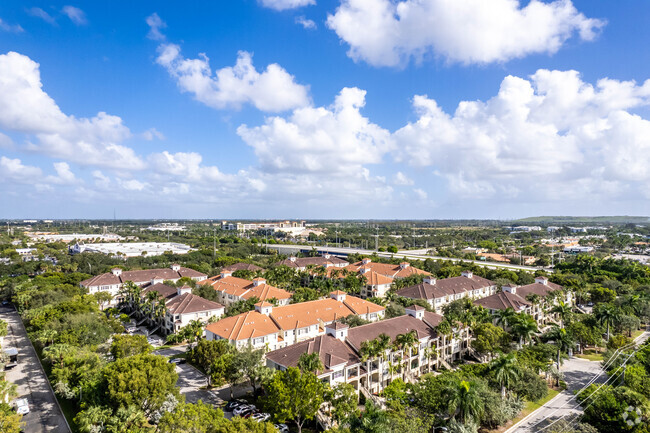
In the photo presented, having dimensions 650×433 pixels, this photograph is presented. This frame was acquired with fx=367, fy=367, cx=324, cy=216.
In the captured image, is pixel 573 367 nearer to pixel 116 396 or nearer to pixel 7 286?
pixel 116 396

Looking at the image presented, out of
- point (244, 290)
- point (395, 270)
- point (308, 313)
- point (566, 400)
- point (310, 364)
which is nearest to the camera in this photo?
point (310, 364)

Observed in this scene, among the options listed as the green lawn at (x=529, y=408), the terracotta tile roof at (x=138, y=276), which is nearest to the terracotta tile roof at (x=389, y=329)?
the green lawn at (x=529, y=408)

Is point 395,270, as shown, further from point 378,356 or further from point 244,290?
point 378,356

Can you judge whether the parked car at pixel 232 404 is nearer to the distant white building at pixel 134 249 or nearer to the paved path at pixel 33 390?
the paved path at pixel 33 390

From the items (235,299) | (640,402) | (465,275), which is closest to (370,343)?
(640,402)

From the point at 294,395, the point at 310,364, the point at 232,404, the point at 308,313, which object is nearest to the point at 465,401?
the point at 310,364

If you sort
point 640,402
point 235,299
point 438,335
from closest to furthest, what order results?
point 640,402 < point 438,335 < point 235,299

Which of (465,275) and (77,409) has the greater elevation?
(465,275)
